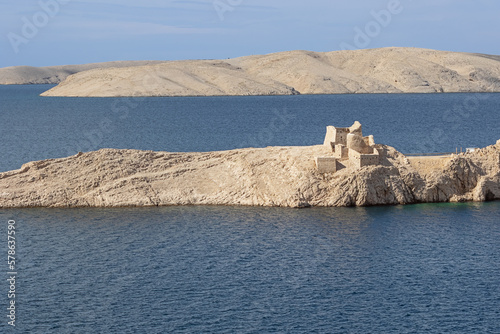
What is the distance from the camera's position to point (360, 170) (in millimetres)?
51438

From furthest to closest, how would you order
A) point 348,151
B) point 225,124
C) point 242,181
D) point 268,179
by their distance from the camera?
point 225,124, point 348,151, point 242,181, point 268,179

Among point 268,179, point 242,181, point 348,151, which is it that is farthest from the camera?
point 348,151

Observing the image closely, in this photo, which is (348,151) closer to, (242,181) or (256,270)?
(242,181)

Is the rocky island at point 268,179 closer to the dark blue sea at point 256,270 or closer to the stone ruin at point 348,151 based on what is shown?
the stone ruin at point 348,151

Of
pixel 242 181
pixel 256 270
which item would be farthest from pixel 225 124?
pixel 256 270

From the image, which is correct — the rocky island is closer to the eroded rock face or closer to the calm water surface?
the eroded rock face

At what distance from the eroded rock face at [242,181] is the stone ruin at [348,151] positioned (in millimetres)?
565

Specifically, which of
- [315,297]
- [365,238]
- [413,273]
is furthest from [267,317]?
[365,238]

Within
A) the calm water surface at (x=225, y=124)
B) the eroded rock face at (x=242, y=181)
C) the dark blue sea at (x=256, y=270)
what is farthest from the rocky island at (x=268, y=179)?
the calm water surface at (x=225, y=124)

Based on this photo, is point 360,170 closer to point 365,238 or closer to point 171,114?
point 365,238

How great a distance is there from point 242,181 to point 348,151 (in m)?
8.03

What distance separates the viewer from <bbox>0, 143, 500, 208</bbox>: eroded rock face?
169 feet

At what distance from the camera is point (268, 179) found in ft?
172

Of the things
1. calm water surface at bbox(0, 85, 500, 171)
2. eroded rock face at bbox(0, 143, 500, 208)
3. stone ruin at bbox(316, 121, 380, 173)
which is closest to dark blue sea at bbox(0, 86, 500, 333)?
eroded rock face at bbox(0, 143, 500, 208)
